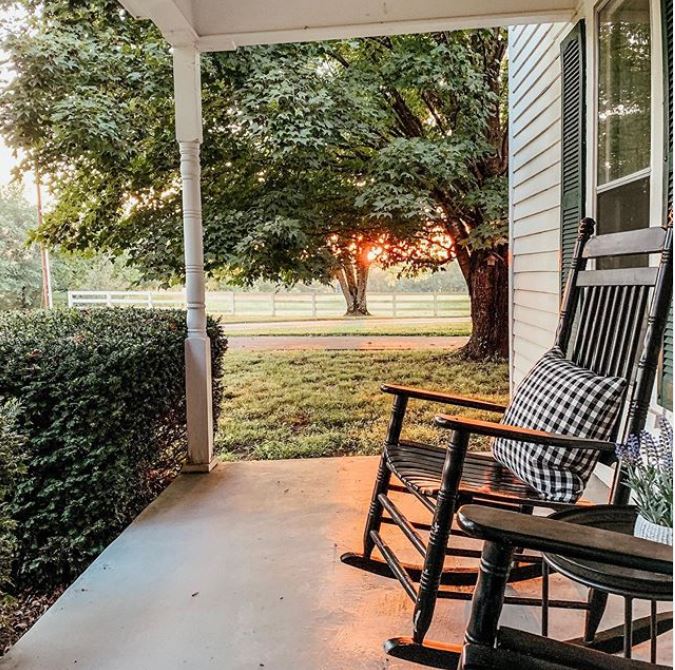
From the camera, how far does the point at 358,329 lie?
8.59m

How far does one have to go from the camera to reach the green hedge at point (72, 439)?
2119mm

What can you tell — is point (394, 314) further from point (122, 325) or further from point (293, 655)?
point (293, 655)

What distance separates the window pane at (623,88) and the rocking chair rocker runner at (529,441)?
43 centimetres

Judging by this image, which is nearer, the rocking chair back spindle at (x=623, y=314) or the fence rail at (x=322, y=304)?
the rocking chair back spindle at (x=623, y=314)

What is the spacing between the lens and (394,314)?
9.02 metres

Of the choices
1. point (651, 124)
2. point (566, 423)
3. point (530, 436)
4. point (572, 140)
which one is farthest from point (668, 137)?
point (530, 436)

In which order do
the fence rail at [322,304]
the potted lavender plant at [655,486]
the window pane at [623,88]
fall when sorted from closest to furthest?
the potted lavender plant at [655,486] < the window pane at [623,88] < the fence rail at [322,304]

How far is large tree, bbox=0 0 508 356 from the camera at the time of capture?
14.1 ft

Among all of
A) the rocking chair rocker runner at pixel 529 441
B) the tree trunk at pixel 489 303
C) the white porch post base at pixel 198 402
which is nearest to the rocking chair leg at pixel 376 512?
the rocking chair rocker runner at pixel 529 441

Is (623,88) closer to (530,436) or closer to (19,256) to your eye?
(530,436)

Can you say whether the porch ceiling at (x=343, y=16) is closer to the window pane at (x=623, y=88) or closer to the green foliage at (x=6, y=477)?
the window pane at (x=623, y=88)

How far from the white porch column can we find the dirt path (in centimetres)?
453

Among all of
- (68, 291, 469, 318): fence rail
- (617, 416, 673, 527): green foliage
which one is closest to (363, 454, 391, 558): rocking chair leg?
(617, 416, 673, 527): green foliage

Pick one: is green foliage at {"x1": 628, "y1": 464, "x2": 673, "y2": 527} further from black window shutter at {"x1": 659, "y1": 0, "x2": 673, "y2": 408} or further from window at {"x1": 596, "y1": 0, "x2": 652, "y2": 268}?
window at {"x1": 596, "y1": 0, "x2": 652, "y2": 268}
